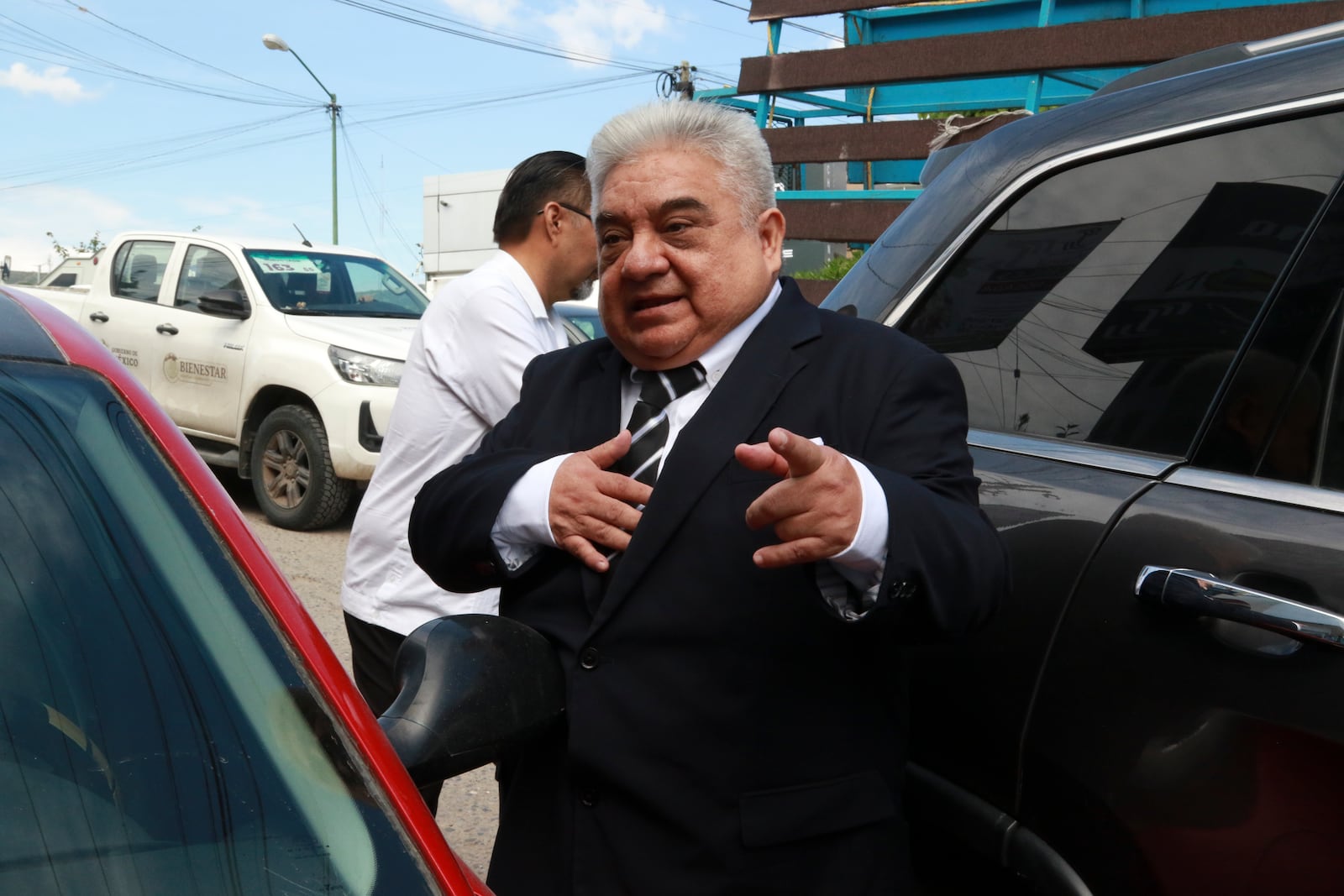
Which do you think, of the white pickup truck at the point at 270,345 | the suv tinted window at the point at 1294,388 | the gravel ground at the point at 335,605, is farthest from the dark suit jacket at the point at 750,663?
the white pickup truck at the point at 270,345

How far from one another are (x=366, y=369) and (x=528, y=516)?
6080 mm

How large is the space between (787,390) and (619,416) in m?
0.29

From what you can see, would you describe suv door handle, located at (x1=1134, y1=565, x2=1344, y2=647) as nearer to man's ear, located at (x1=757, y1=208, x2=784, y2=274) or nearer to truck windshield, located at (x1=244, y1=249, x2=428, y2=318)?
man's ear, located at (x1=757, y1=208, x2=784, y2=274)

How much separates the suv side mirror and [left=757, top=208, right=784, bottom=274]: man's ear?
67 cm

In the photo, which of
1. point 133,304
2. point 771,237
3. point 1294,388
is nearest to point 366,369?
point 133,304

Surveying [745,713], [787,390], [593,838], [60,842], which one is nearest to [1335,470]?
[787,390]

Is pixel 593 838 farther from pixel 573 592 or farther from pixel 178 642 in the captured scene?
pixel 178 642

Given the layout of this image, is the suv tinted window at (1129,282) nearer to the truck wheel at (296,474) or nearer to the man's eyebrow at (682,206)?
the man's eyebrow at (682,206)

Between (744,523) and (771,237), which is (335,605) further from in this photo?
(744,523)

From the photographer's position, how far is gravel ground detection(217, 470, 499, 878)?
3.93m

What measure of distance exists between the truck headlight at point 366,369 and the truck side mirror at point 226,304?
949 millimetres

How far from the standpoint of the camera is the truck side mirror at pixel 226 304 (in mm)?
8125

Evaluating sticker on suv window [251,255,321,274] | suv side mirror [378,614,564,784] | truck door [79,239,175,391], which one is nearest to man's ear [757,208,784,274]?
suv side mirror [378,614,564,784]

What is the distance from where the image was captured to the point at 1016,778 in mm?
1964
